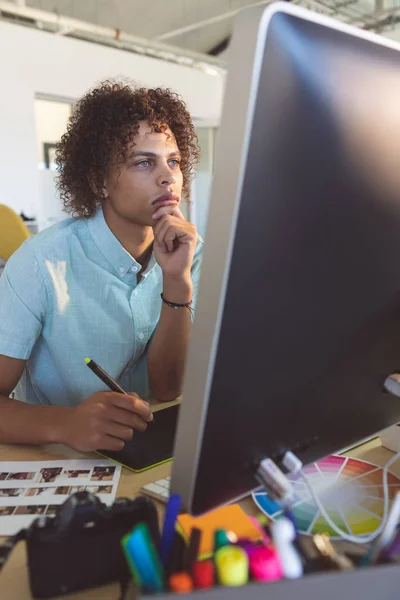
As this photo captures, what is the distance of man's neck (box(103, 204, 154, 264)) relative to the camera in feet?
3.90

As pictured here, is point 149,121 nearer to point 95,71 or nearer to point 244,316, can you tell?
point 244,316

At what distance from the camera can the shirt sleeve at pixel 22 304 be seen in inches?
37.7

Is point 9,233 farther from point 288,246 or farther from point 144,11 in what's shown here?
point 144,11

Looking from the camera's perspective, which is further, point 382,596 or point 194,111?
point 194,111

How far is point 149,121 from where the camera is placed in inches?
46.8

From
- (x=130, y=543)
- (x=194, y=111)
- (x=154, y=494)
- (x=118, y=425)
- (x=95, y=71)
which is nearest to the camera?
(x=130, y=543)

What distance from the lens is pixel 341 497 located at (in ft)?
1.92

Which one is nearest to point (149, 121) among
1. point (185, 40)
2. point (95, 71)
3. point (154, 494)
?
point (154, 494)

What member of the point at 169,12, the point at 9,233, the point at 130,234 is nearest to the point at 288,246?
the point at 130,234

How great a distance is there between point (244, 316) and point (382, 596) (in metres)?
0.19

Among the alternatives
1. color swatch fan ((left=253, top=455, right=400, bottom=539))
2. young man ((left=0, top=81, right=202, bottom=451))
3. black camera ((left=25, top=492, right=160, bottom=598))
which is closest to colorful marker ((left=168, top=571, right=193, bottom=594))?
black camera ((left=25, top=492, right=160, bottom=598))

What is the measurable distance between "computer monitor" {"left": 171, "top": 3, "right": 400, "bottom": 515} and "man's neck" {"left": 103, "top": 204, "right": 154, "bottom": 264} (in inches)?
30.8

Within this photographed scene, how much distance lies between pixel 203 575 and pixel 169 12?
6.71 m

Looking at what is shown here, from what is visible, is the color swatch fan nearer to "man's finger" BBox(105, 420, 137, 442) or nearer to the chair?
"man's finger" BBox(105, 420, 137, 442)
